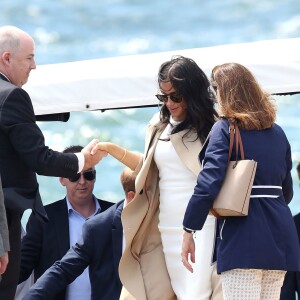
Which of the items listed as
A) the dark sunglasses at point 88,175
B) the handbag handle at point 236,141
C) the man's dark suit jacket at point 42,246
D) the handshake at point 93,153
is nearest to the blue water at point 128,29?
the dark sunglasses at point 88,175

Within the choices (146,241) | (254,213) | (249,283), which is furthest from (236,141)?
(146,241)

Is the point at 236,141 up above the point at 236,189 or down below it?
above

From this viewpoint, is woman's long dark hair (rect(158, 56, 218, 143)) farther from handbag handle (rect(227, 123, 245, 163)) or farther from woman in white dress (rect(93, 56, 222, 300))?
handbag handle (rect(227, 123, 245, 163))

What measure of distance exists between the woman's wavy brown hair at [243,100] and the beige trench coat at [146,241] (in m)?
0.51

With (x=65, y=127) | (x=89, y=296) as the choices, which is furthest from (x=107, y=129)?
(x=89, y=296)

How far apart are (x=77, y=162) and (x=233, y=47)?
116cm

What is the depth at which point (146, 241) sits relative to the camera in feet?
18.6

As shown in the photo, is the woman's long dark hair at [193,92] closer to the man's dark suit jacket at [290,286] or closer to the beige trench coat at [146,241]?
the beige trench coat at [146,241]

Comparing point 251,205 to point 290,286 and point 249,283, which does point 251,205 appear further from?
point 290,286

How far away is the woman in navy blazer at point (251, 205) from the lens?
4.94 m

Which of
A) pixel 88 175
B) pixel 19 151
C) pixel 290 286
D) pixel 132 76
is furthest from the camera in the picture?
pixel 88 175

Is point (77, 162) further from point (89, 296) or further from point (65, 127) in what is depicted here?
point (65, 127)

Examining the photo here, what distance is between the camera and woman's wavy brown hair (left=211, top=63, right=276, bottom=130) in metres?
5.05

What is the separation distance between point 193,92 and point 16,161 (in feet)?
2.91
